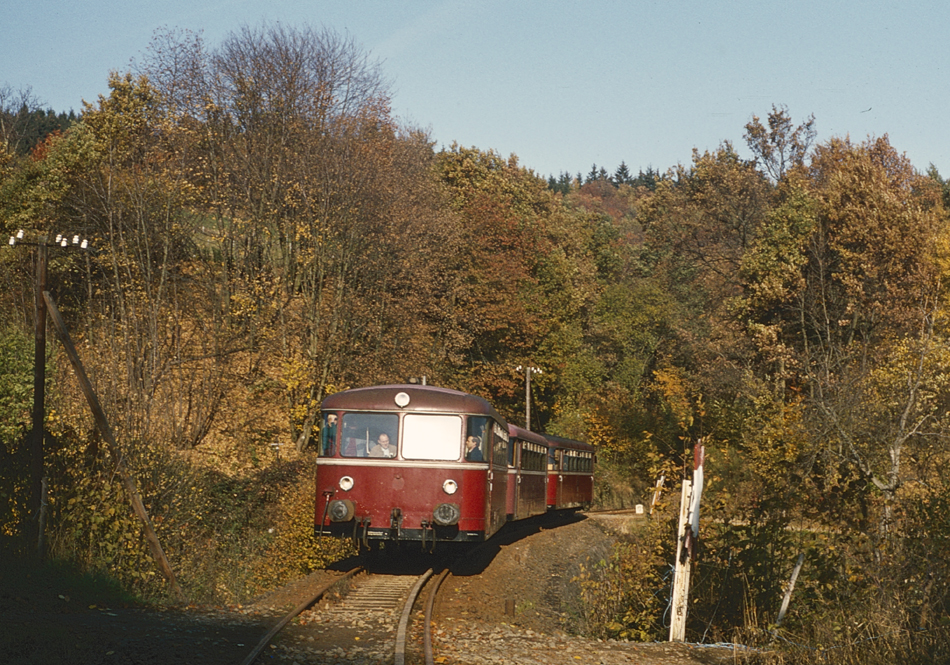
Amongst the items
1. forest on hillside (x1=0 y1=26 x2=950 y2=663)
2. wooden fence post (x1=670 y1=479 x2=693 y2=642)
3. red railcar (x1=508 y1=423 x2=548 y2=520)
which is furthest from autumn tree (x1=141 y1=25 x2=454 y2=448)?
wooden fence post (x1=670 y1=479 x2=693 y2=642)

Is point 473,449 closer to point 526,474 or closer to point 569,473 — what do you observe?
point 526,474

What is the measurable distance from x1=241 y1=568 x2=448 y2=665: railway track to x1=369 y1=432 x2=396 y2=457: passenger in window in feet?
6.40

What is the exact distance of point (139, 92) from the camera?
35656mm

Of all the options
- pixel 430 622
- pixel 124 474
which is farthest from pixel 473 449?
pixel 124 474

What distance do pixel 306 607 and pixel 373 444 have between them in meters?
3.67

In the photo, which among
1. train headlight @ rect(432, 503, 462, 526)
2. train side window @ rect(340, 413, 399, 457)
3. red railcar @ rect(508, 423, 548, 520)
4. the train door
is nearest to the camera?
train headlight @ rect(432, 503, 462, 526)

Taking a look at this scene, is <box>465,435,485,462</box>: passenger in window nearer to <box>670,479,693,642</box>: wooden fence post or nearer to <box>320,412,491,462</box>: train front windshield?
<box>320,412,491,462</box>: train front windshield

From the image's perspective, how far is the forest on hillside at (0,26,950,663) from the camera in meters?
12.2

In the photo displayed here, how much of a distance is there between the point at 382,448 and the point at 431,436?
815mm

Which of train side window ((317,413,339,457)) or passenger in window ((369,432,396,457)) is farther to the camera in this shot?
train side window ((317,413,339,457))

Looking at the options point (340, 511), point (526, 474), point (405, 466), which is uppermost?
point (405, 466)

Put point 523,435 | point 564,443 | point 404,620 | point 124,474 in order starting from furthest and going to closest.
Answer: point 564,443 → point 523,435 → point 124,474 → point 404,620

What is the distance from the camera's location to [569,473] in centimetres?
3041

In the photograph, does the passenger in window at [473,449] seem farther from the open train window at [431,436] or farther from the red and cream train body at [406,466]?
the open train window at [431,436]
